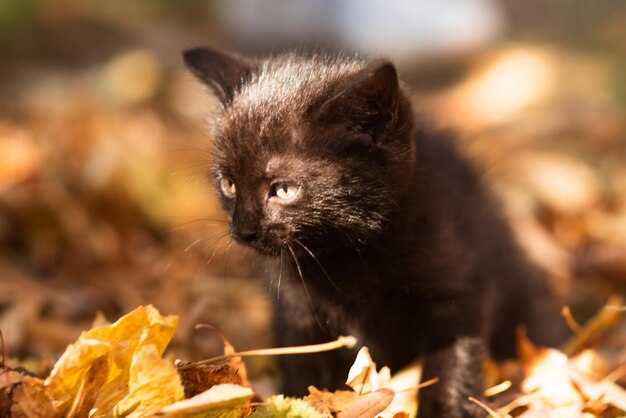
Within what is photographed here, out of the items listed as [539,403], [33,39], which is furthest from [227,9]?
[539,403]

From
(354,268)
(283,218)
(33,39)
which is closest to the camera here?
(283,218)

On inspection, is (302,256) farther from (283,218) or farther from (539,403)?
(539,403)

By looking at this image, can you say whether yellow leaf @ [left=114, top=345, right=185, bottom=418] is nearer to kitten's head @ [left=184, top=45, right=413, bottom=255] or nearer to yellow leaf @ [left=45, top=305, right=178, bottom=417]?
yellow leaf @ [left=45, top=305, right=178, bottom=417]

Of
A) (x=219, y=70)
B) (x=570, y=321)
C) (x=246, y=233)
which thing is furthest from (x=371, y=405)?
(x=219, y=70)

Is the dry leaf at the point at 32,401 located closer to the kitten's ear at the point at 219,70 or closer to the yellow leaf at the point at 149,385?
the yellow leaf at the point at 149,385

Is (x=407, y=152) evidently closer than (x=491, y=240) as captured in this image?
Yes

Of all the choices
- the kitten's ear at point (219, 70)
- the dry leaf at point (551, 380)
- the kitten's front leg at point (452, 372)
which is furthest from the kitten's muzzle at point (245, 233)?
the dry leaf at point (551, 380)
